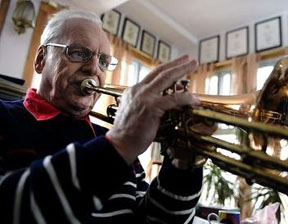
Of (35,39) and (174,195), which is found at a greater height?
(35,39)

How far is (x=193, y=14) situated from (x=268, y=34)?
0.88 m

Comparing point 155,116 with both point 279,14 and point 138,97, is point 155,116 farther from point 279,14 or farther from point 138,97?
point 279,14

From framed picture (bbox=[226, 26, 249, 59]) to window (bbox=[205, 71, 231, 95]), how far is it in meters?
0.23

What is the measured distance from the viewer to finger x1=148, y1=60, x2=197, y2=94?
1.49 ft

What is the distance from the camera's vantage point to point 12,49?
6.76ft

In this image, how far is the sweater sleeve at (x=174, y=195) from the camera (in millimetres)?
627

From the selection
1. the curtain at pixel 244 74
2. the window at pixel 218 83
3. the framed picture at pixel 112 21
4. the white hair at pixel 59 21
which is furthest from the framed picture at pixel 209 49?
the white hair at pixel 59 21

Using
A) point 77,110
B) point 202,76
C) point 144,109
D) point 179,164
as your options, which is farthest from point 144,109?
point 202,76

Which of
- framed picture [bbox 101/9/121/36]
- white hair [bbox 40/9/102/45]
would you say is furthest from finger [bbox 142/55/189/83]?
framed picture [bbox 101/9/121/36]

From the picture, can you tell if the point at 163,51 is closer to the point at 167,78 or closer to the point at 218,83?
the point at 218,83

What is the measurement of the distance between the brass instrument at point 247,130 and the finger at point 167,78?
67 millimetres

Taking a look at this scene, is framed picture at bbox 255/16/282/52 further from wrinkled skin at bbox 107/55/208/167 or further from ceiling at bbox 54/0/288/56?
wrinkled skin at bbox 107/55/208/167

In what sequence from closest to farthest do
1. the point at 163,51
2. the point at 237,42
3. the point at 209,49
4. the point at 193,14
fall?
the point at 193,14, the point at 237,42, the point at 209,49, the point at 163,51

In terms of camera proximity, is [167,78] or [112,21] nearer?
[167,78]
